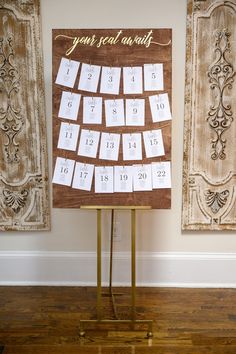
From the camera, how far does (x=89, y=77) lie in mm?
2346

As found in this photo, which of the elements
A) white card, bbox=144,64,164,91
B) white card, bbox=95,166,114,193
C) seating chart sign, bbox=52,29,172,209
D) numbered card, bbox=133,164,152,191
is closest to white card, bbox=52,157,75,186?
seating chart sign, bbox=52,29,172,209

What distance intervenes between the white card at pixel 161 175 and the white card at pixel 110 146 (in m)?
0.24

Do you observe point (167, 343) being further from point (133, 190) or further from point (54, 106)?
point (54, 106)

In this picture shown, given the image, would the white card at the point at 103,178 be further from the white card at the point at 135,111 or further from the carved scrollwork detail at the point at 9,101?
the carved scrollwork detail at the point at 9,101

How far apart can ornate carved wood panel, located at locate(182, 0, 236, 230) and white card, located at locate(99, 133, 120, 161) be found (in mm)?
703

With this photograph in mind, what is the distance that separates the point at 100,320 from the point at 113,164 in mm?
950

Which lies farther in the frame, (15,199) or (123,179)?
(15,199)

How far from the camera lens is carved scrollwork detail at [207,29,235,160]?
271cm

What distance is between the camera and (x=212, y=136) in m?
2.81

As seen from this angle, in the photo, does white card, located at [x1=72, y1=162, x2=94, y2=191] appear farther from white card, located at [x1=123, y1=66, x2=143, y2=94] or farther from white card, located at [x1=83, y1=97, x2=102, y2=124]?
white card, located at [x1=123, y1=66, x2=143, y2=94]

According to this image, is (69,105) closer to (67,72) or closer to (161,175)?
(67,72)

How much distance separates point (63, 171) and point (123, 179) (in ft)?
1.20

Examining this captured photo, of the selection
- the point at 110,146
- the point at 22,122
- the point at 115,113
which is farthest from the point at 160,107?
the point at 22,122

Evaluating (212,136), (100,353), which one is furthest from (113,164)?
(100,353)
